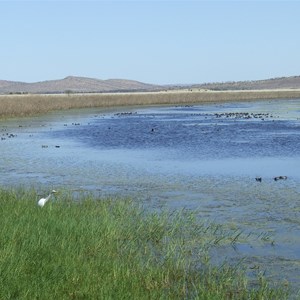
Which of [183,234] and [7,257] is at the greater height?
[7,257]

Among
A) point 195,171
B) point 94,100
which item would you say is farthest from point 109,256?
point 94,100

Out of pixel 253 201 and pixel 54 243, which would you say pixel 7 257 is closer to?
pixel 54 243

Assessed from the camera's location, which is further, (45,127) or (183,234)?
(45,127)

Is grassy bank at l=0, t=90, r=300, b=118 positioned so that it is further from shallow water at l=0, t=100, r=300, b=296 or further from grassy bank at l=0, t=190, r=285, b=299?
grassy bank at l=0, t=190, r=285, b=299

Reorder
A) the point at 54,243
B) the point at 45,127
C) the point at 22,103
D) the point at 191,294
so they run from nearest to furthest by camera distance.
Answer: the point at 191,294
the point at 54,243
the point at 45,127
the point at 22,103

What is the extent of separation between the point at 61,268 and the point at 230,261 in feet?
11.3

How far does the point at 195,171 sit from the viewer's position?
75.3 feet

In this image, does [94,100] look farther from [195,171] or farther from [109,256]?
[109,256]

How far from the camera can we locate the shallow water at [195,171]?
13.6 meters

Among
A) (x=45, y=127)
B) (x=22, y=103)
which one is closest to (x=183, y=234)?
(x=45, y=127)

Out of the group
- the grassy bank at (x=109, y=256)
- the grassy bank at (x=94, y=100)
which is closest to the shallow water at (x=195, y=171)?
the grassy bank at (x=109, y=256)

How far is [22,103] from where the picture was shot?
2511 inches

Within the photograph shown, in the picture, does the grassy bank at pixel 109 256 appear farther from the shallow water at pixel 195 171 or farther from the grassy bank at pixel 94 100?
the grassy bank at pixel 94 100

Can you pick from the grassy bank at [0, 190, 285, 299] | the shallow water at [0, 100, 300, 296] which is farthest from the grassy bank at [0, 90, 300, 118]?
the grassy bank at [0, 190, 285, 299]
